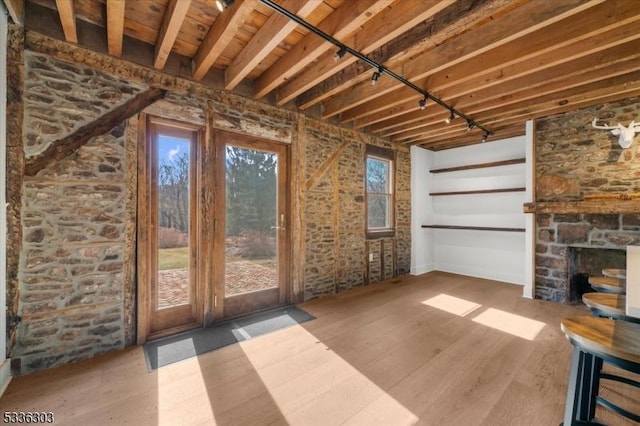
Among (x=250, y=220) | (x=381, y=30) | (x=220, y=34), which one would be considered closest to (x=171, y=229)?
(x=250, y=220)

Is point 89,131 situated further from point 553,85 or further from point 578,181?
point 578,181

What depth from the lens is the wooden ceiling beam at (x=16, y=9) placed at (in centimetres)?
199

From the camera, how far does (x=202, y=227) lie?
3.10m

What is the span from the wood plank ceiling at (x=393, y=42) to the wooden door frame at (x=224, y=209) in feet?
1.90

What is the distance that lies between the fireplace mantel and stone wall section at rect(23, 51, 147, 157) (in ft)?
18.0

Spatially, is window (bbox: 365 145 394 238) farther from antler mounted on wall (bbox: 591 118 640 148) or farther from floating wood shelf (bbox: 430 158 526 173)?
antler mounted on wall (bbox: 591 118 640 148)

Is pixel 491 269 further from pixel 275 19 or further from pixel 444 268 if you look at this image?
pixel 275 19

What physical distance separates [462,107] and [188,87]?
3533mm

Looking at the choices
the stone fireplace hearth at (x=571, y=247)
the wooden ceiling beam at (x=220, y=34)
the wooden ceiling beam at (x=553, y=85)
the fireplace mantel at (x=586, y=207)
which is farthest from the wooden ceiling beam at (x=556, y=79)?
the wooden ceiling beam at (x=220, y=34)

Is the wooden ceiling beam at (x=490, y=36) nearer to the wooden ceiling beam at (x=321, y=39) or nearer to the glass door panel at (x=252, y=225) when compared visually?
the wooden ceiling beam at (x=321, y=39)

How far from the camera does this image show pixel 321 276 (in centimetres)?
424

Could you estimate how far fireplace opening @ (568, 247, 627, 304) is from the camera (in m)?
3.89

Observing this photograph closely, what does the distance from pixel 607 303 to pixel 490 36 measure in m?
2.20

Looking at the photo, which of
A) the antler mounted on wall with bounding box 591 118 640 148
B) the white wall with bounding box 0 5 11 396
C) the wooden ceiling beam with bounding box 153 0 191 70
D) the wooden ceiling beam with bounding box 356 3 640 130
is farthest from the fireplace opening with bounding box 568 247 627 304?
the white wall with bounding box 0 5 11 396
